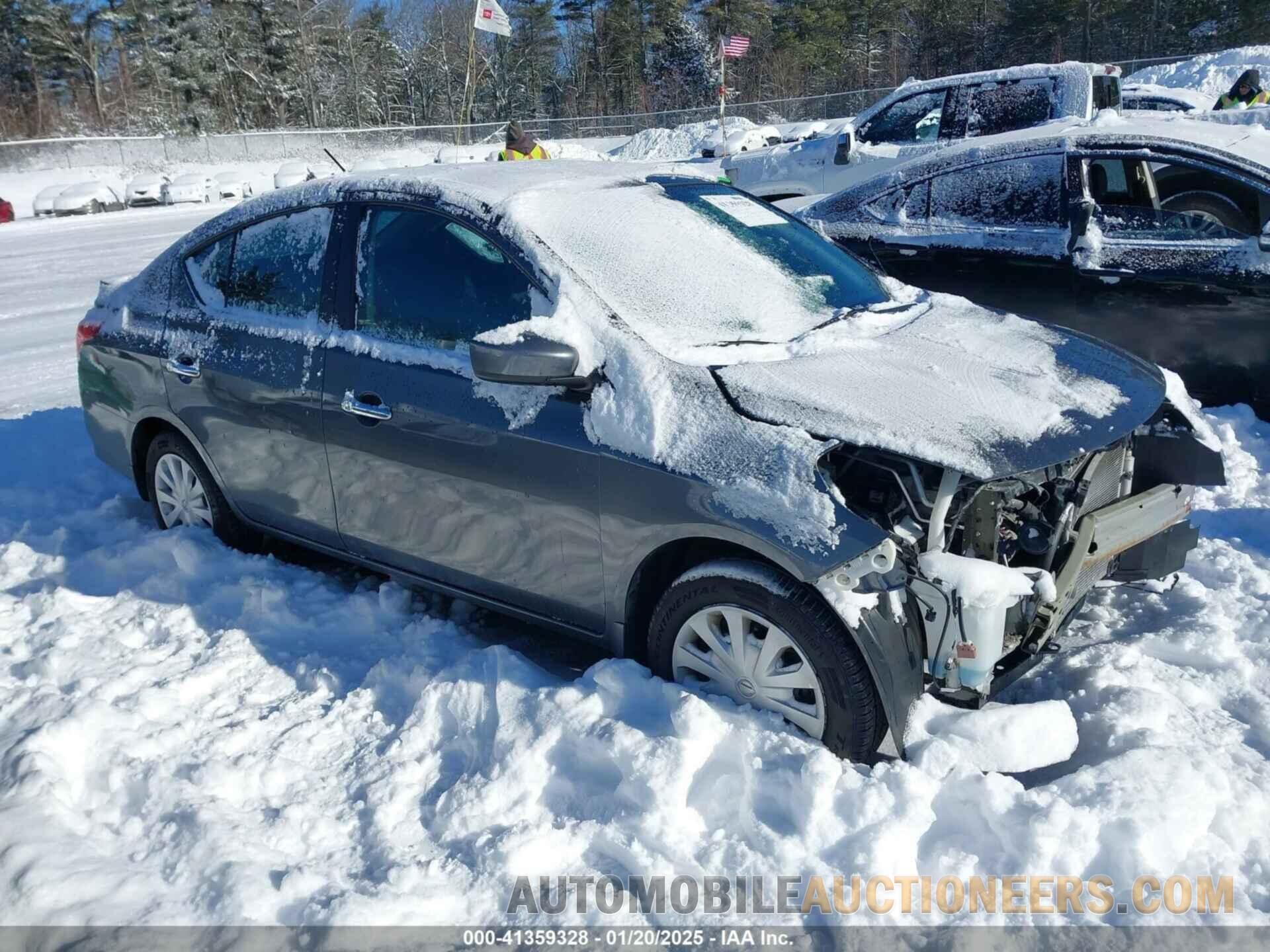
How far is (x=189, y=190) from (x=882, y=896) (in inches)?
1161

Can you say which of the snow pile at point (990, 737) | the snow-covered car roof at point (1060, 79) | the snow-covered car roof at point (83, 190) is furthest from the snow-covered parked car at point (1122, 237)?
the snow-covered car roof at point (83, 190)

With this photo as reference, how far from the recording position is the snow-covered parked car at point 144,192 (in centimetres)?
2723

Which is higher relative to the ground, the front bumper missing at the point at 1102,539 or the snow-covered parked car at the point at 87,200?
the snow-covered parked car at the point at 87,200

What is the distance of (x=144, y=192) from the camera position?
27266 mm

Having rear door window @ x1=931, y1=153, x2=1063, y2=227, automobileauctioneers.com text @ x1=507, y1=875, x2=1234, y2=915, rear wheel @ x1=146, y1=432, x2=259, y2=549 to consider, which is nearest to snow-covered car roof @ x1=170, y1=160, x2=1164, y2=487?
automobileauctioneers.com text @ x1=507, y1=875, x2=1234, y2=915

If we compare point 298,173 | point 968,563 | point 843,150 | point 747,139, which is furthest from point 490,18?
point 968,563

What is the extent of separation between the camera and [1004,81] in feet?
31.0

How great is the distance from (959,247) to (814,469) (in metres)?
4.02

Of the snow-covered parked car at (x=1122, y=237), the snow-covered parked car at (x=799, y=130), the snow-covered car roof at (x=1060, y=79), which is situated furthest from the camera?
the snow-covered parked car at (x=799, y=130)

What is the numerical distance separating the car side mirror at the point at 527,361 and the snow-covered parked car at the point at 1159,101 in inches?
558

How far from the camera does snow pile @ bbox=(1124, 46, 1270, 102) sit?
2702 centimetres

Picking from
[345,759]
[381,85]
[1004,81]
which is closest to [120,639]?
[345,759]

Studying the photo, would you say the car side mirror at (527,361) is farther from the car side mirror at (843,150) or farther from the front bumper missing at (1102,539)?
the car side mirror at (843,150)

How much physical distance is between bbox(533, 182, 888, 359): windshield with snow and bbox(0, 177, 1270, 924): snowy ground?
115 cm
